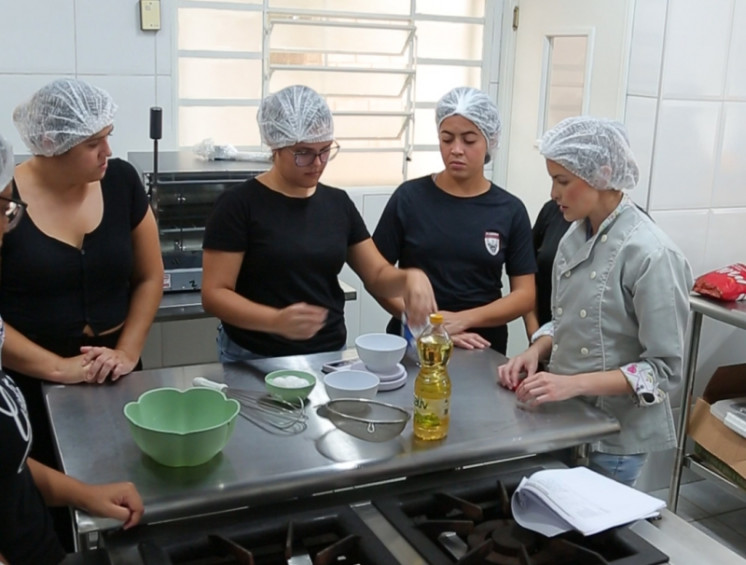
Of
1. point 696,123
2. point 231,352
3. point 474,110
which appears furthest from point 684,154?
point 231,352

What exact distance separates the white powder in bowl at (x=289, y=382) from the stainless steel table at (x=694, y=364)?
143cm

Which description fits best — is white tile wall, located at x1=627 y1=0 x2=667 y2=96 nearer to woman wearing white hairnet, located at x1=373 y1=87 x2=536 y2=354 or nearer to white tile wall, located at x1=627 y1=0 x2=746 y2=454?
white tile wall, located at x1=627 y1=0 x2=746 y2=454

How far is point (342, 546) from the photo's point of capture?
107 cm

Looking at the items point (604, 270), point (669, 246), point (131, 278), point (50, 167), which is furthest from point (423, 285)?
point (50, 167)

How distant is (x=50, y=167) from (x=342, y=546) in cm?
101

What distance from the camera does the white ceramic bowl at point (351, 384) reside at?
1408mm

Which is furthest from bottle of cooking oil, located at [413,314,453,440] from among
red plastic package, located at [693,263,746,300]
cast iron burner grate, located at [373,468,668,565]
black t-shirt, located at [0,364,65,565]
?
red plastic package, located at [693,263,746,300]

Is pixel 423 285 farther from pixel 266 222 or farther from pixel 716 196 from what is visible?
pixel 716 196

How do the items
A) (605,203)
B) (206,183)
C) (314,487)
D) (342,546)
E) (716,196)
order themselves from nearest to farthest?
(342,546) → (314,487) → (605,203) → (206,183) → (716,196)

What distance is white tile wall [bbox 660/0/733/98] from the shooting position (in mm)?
2404

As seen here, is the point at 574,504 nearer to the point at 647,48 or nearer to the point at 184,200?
the point at 184,200

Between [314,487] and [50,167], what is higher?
[50,167]

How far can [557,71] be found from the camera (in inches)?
113

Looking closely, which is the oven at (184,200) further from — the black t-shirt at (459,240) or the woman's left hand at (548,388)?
the woman's left hand at (548,388)
